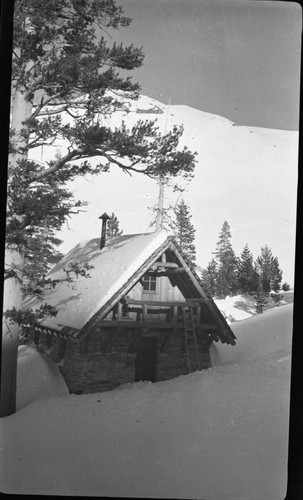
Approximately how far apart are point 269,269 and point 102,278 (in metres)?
0.82

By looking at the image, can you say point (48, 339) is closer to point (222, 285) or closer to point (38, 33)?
point (222, 285)

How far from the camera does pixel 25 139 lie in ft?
8.27

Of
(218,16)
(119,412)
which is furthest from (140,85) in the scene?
(119,412)

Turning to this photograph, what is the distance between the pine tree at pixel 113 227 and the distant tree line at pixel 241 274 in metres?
0.47

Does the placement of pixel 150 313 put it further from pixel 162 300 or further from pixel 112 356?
pixel 112 356

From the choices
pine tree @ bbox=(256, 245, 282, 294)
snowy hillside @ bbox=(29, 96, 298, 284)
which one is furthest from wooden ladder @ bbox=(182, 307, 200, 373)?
pine tree @ bbox=(256, 245, 282, 294)

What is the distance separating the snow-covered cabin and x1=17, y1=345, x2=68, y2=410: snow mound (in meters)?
0.05

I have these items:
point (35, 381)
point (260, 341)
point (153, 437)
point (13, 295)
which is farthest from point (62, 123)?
point (153, 437)

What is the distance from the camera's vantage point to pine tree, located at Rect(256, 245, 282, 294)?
2.54 meters

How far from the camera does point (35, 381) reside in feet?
8.11

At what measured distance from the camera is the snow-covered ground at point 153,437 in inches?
96.3

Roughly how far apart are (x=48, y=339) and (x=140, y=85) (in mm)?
1312

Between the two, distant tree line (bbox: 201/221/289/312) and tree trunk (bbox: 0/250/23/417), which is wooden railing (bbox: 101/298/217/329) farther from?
tree trunk (bbox: 0/250/23/417)

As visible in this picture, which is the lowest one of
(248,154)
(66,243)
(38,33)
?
(66,243)
